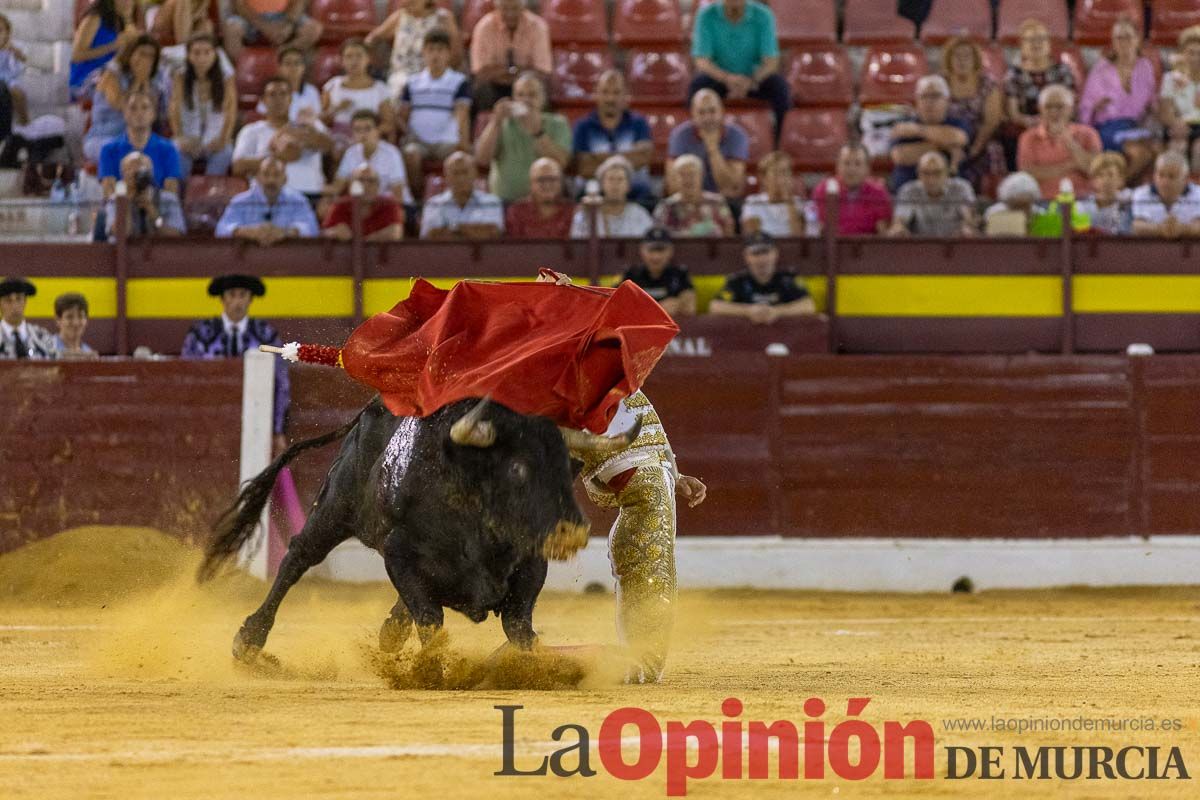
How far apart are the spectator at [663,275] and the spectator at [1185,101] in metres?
2.97

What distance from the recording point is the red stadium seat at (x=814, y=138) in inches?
396

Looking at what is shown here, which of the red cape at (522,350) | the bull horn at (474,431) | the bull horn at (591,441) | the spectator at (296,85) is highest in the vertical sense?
the spectator at (296,85)

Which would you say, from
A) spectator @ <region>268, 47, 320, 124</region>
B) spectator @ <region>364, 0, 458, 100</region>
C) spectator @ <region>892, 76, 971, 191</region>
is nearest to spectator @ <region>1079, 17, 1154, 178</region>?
spectator @ <region>892, 76, 971, 191</region>

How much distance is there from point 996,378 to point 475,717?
224 inches

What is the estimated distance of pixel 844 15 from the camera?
35.5 feet

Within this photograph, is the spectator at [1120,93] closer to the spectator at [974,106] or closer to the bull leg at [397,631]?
the spectator at [974,106]

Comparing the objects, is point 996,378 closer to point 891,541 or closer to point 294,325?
point 891,541

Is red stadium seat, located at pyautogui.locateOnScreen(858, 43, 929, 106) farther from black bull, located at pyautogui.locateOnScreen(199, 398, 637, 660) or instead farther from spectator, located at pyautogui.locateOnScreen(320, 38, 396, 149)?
black bull, located at pyautogui.locateOnScreen(199, 398, 637, 660)

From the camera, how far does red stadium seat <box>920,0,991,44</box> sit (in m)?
10.7

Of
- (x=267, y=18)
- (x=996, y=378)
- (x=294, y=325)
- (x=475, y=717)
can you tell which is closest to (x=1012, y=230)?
(x=996, y=378)

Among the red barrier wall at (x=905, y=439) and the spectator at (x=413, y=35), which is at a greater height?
the spectator at (x=413, y=35)

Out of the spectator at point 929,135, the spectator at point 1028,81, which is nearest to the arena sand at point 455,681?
the spectator at point 929,135

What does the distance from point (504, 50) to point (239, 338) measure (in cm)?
230

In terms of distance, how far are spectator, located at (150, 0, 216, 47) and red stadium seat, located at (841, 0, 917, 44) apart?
12.4 ft
